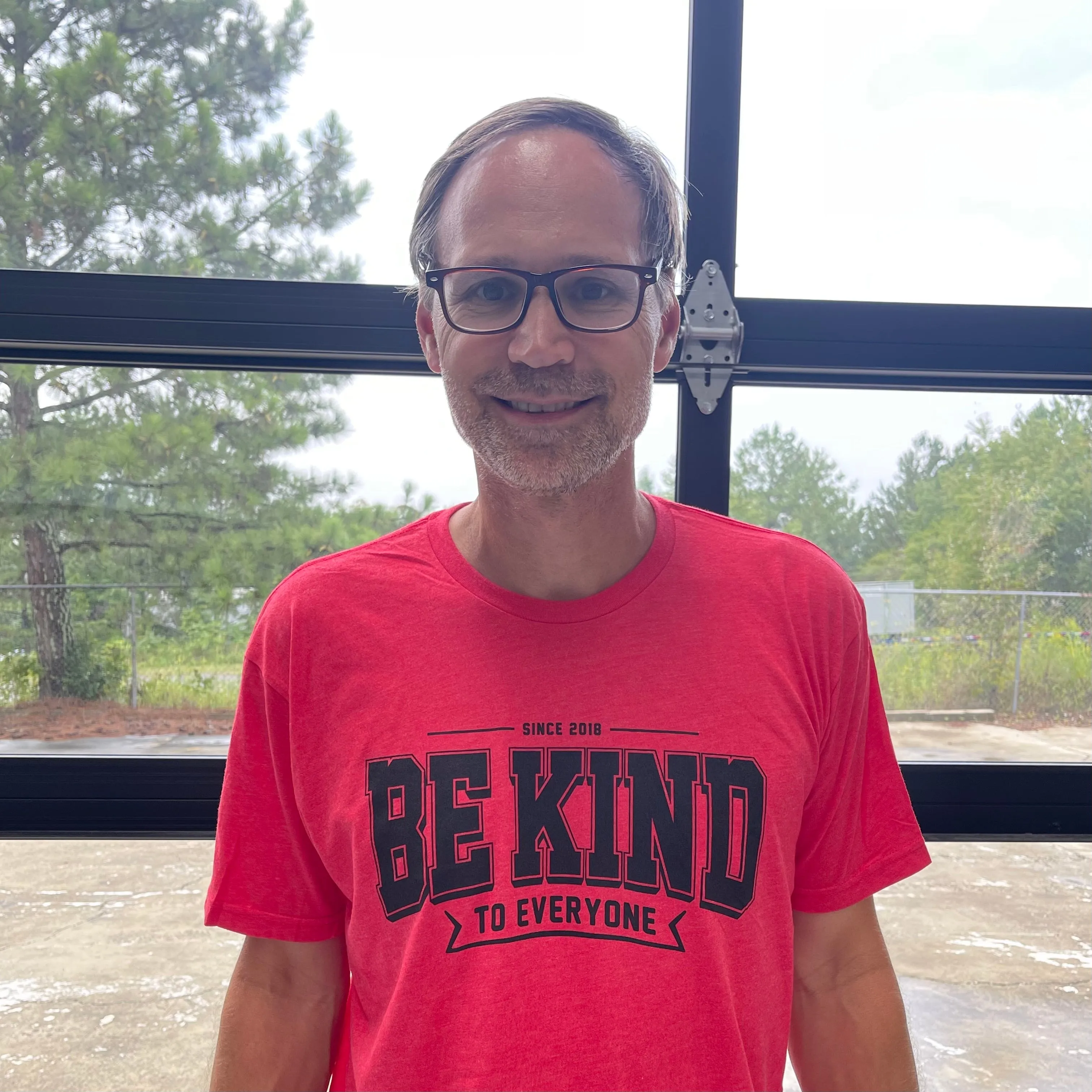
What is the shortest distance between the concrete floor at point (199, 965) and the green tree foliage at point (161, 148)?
0.94m

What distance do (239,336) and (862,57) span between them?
1.10 m

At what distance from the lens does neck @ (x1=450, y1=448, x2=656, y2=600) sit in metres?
0.95

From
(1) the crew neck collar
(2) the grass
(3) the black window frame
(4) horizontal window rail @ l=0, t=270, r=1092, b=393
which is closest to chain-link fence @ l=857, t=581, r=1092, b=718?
(2) the grass

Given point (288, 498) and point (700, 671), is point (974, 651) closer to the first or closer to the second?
point (700, 671)

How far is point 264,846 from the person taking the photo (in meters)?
0.93

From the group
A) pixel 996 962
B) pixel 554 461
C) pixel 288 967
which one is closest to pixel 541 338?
pixel 554 461

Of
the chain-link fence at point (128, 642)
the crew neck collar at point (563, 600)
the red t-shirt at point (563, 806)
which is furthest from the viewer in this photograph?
the chain-link fence at point (128, 642)

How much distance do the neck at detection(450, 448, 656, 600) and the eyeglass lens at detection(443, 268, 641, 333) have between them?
0.50ft

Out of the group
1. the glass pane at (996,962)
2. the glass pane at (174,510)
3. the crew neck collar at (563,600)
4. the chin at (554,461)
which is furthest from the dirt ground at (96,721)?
the glass pane at (996,962)

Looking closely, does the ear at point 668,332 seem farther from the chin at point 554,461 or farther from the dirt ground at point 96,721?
the dirt ground at point 96,721

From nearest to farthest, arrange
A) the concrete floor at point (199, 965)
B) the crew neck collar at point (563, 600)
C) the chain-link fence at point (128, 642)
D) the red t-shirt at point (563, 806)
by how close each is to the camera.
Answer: the red t-shirt at point (563, 806), the crew neck collar at point (563, 600), the concrete floor at point (199, 965), the chain-link fence at point (128, 642)

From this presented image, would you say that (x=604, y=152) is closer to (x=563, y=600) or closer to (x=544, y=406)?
(x=544, y=406)

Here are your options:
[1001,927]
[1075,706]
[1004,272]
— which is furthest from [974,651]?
[1004,272]

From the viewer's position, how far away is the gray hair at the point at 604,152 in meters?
0.97
